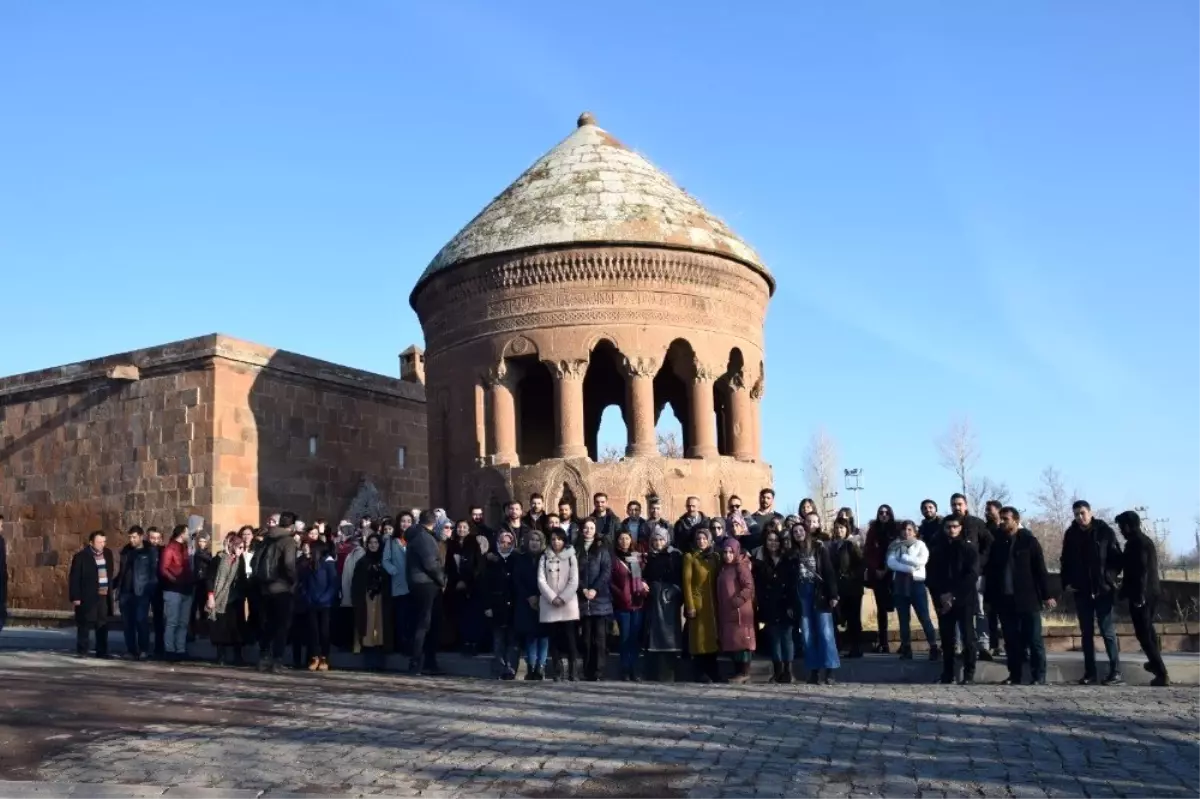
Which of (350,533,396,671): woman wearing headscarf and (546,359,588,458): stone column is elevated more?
(546,359,588,458): stone column

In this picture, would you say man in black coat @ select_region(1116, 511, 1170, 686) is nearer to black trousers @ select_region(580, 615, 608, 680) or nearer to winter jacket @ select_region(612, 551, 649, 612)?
winter jacket @ select_region(612, 551, 649, 612)

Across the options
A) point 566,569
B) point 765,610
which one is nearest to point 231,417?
point 566,569

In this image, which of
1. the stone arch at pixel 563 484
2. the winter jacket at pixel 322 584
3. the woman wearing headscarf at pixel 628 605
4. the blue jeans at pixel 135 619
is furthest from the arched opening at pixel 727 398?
the blue jeans at pixel 135 619

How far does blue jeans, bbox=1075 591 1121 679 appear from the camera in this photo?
9727mm

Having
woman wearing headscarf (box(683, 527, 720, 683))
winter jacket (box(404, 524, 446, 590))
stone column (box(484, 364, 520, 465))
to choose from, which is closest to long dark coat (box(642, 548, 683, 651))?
woman wearing headscarf (box(683, 527, 720, 683))

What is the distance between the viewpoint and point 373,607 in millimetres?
12070

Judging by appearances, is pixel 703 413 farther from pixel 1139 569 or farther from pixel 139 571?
pixel 139 571

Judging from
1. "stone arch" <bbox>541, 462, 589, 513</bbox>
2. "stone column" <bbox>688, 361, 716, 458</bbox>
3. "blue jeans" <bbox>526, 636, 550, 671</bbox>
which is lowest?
"blue jeans" <bbox>526, 636, 550, 671</bbox>

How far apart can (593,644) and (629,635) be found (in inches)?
13.6

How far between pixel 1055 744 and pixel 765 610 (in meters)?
4.05

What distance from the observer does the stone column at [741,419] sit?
16.8 meters

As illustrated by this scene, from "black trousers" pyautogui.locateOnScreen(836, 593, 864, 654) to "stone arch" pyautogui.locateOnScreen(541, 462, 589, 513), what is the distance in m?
4.39

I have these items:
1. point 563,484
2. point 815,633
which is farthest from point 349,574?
point 815,633

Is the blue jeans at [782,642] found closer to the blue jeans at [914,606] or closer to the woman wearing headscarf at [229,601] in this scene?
the blue jeans at [914,606]
